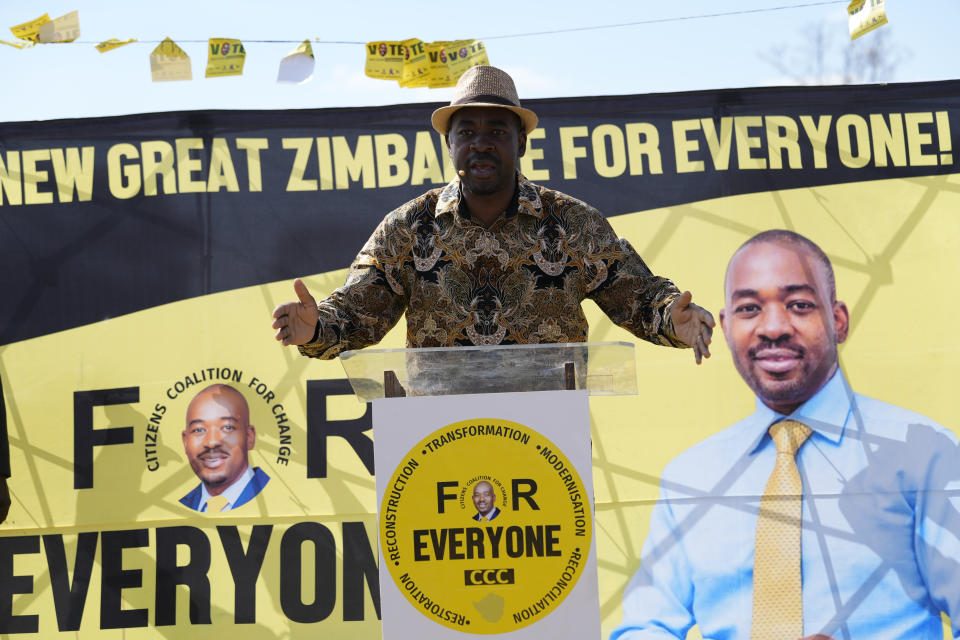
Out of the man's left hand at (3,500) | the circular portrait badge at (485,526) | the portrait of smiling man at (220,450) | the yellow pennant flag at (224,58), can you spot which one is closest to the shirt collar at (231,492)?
the portrait of smiling man at (220,450)

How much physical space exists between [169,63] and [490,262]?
2847 millimetres

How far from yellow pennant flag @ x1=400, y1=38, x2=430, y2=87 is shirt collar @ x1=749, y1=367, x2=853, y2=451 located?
7.00 ft

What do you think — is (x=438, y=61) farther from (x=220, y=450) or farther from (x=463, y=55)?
(x=220, y=450)

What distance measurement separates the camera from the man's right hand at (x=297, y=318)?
1845 millimetres

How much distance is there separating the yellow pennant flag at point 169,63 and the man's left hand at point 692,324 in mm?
3205

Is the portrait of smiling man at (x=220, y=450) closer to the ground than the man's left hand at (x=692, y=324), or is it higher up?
closer to the ground

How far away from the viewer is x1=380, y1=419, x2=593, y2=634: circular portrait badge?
5.43ft

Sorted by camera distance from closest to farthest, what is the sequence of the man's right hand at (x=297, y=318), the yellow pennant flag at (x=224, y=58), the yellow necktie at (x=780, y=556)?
the man's right hand at (x=297, y=318)
the yellow necktie at (x=780, y=556)
the yellow pennant flag at (x=224, y=58)

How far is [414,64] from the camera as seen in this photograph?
4.41m

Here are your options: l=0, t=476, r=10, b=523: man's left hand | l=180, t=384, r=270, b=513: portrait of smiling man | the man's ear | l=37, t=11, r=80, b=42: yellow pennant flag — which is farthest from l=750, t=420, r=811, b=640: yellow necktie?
l=37, t=11, r=80, b=42: yellow pennant flag

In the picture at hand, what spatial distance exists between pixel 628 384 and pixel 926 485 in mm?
2553

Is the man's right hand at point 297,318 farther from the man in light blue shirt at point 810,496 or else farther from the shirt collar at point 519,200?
the man in light blue shirt at point 810,496

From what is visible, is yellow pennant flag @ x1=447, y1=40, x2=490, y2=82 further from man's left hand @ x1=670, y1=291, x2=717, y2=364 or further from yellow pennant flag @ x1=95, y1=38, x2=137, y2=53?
man's left hand @ x1=670, y1=291, x2=717, y2=364

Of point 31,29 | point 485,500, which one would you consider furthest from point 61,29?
point 485,500
